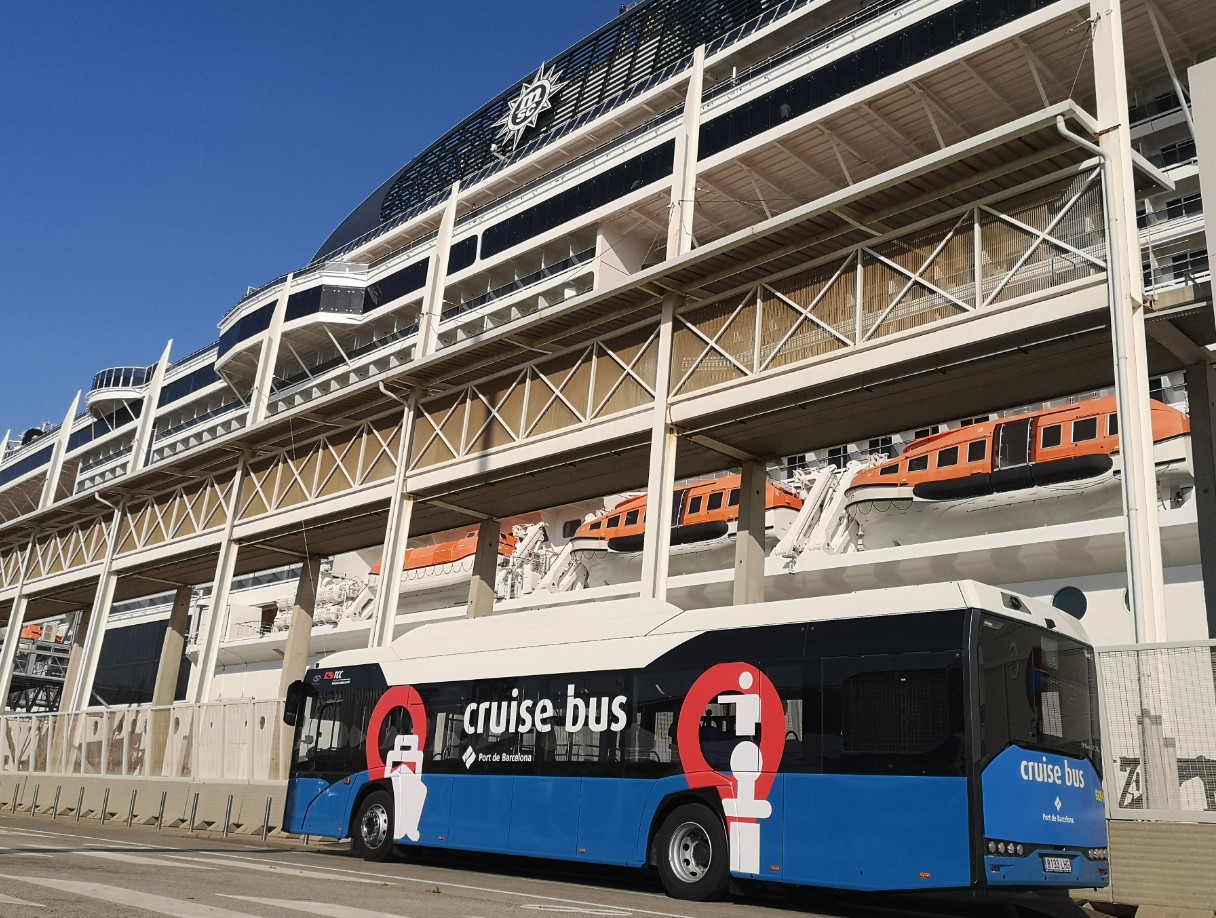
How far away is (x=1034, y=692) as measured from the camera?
29.8 feet

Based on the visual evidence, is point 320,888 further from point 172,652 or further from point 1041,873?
point 172,652

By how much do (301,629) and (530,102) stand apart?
28.7 metres

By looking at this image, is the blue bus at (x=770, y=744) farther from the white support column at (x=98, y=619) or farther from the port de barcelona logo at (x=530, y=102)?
the port de barcelona logo at (x=530, y=102)

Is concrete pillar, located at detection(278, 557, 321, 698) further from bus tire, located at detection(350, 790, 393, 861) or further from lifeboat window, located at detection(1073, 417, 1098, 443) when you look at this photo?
lifeboat window, located at detection(1073, 417, 1098, 443)

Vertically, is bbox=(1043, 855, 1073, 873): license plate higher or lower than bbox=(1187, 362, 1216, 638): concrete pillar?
lower

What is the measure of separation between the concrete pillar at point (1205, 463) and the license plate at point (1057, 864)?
4.93m

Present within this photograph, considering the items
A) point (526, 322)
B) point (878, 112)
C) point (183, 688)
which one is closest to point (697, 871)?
point (526, 322)

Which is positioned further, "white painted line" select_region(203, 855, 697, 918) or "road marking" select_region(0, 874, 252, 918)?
"white painted line" select_region(203, 855, 697, 918)

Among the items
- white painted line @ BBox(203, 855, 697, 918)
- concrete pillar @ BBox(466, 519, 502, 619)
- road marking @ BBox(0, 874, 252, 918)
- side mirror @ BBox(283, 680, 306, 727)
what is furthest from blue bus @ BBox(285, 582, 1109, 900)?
concrete pillar @ BBox(466, 519, 502, 619)

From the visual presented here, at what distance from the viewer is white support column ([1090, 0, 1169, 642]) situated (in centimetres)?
1080

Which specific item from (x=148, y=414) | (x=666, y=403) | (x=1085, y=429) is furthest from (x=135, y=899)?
(x=148, y=414)

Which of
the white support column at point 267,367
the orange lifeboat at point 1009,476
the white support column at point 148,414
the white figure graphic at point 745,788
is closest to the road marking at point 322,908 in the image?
the white figure graphic at point 745,788

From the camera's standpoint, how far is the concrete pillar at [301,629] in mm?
26016

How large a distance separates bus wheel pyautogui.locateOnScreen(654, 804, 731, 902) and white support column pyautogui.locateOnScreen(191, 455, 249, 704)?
15.7 meters
